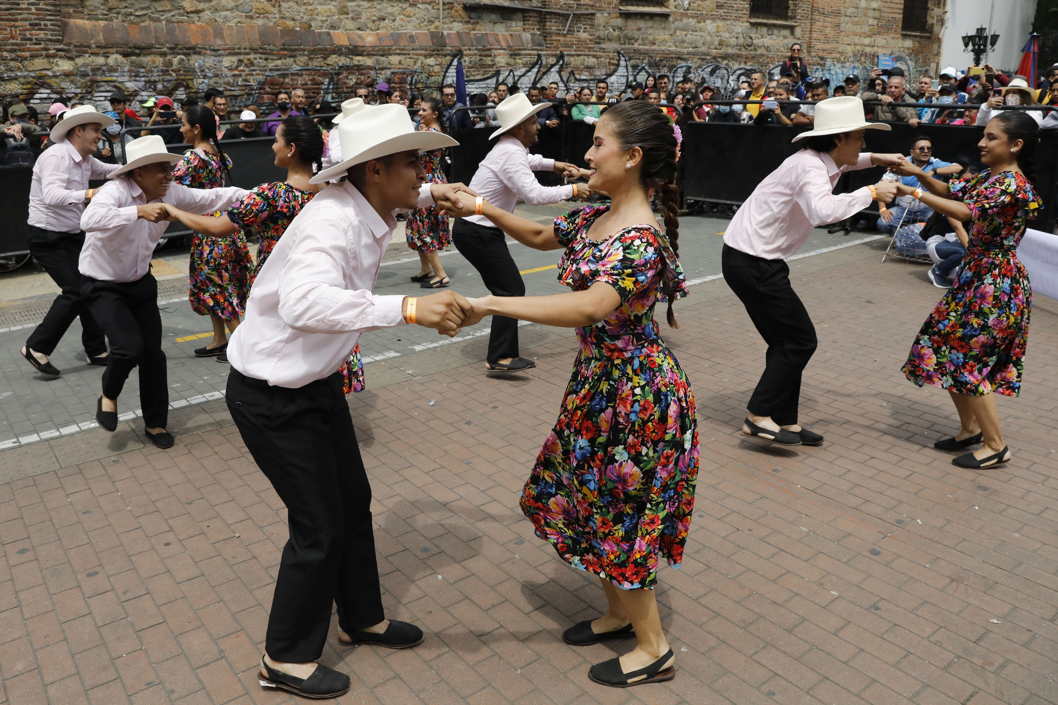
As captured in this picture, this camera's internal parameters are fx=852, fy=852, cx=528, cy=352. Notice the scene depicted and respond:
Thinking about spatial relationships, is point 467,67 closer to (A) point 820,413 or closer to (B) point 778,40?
(B) point 778,40

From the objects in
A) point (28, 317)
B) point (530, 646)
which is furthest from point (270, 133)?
point (530, 646)

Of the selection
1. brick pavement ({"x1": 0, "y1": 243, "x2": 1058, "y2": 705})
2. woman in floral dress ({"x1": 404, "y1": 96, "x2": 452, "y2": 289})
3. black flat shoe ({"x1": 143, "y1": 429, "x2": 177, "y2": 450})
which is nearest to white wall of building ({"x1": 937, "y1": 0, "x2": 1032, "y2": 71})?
woman in floral dress ({"x1": 404, "y1": 96, "x2": 452, "y2": 289})

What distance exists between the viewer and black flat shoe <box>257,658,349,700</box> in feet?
10.7

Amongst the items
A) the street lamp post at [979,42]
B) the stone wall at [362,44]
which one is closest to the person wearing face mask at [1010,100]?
the stone wall at [362,44]

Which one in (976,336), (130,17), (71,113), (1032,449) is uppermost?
(130,17)

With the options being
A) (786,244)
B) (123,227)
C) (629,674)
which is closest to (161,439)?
(123,227)

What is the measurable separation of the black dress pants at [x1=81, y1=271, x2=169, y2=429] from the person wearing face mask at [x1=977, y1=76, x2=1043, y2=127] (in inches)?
412

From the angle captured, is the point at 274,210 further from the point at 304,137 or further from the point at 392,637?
the point at 392,637

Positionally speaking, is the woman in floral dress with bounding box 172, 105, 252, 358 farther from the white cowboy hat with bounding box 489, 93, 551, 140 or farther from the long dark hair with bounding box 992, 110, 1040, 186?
the long dark hair with bounding box 992, 110, 1040, 186

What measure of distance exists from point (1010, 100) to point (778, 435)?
31.0 ft

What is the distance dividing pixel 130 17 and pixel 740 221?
12.5 meters

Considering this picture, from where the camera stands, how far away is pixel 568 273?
3146 mm

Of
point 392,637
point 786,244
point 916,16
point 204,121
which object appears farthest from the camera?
point 916,16

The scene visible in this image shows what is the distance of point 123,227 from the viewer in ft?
17.7
